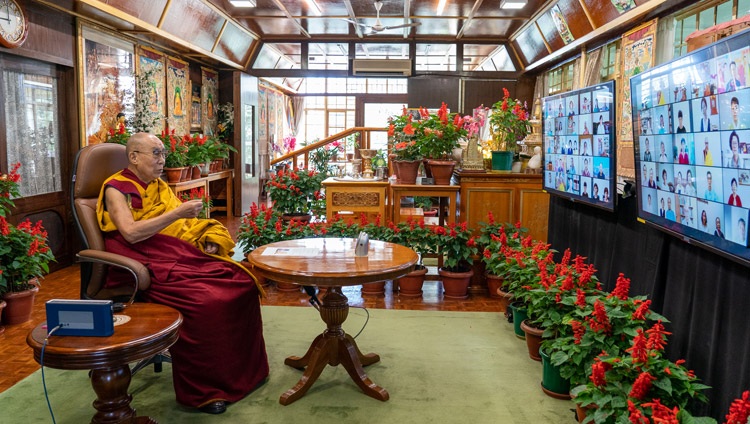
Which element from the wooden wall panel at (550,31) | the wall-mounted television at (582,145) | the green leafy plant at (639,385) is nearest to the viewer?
the green leafy plant at (639,385)

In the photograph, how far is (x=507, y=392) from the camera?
Result: 2.78 m

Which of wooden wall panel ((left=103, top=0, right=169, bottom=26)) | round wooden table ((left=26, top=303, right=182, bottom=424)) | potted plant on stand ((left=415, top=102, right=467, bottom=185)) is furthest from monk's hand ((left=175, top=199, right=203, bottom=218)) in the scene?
wooden wall panel ((left=103, top=0, right=169, bottom=26))

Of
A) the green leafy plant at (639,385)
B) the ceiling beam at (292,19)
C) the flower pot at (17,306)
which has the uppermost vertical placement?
the ceiling beam at (292,19)

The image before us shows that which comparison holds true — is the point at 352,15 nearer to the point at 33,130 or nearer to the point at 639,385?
the point at 33,130

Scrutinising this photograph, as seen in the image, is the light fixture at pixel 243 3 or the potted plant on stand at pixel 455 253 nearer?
the potted plant on stand at pixel 455 253

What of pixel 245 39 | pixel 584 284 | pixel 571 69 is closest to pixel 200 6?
pixel 245 39

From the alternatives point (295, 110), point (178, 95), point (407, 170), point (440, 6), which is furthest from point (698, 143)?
point (295, 110)

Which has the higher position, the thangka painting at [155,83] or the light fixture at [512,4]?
the light fixture at [512,4]

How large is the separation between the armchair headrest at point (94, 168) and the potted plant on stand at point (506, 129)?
2708 mm

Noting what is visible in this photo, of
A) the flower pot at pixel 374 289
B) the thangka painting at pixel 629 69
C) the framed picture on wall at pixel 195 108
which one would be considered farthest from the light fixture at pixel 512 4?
the framed picture on wall at pixel 195 108

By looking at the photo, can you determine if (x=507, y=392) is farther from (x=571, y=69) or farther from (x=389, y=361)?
(x=571, y=69)

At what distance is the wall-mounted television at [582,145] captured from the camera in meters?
2.85

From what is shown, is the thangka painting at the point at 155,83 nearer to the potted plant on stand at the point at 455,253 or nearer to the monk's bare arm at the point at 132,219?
the potted plant on stand at the point at 455,253

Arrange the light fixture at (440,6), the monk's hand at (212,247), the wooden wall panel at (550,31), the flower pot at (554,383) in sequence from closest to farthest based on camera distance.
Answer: the flower pot at (554,383), the monk's hand at (212,247), the wooden wall panel at (550,31), the light fixture at (440,6)
